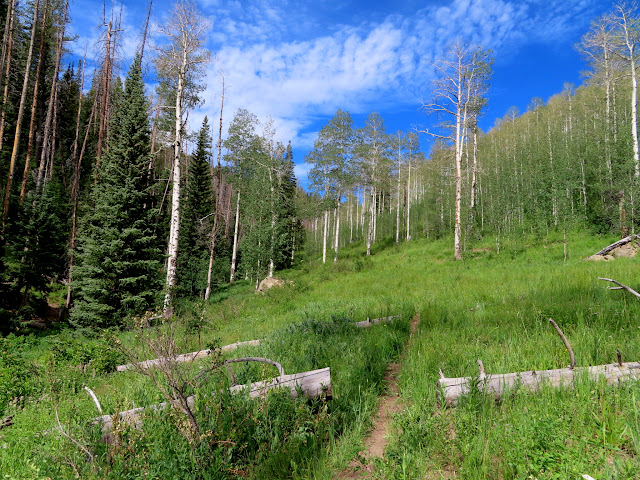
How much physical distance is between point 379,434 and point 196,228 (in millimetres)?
23762

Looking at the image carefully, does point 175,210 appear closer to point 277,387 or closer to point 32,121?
point 32,121

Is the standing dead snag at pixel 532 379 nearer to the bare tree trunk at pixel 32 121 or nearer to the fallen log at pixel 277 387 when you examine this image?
the fallen log at pixel 277 387

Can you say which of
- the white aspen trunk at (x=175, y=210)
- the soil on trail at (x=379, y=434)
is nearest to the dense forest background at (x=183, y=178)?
the white aspen trunk at (x=175, y=210)

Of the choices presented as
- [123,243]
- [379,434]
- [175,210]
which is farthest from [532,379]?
[123,243]

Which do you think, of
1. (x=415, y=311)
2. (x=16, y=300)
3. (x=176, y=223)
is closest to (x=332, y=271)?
(x=176, y=223)

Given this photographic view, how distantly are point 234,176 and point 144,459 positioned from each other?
26584 millimetres

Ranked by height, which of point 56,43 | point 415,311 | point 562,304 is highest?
point 56,43

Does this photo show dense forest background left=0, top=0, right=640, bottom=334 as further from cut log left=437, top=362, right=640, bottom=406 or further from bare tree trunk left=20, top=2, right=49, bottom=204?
cut log left=437, top=362, right=640, bottom=406

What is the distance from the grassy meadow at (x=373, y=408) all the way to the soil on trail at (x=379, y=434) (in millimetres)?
86

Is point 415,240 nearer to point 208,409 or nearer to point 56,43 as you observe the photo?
point 208,409

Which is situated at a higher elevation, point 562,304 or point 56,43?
point 56,43

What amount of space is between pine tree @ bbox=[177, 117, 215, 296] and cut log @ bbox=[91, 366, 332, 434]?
1772 cm

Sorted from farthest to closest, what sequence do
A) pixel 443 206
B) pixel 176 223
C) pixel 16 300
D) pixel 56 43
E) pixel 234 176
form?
pixel 443 206 < pixel 234 176 < pixel 56 43 < pixel 16 300 < pixel 176 223

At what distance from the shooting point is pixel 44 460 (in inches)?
102
